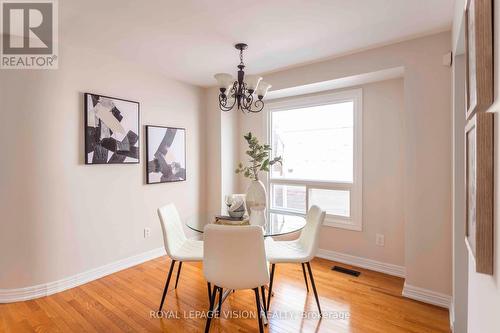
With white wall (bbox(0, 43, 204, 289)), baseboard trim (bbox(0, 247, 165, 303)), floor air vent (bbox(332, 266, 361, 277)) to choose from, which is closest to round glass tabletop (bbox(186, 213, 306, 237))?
floor air vent (bbox(332, 266, 361, 277))

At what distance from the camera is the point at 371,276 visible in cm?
301

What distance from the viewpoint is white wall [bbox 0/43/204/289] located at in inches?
96.6

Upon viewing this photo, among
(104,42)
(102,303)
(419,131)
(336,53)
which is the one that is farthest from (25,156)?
(419,131)

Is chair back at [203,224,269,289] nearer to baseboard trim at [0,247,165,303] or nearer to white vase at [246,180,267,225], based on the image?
white vase at [246,180,267,225]

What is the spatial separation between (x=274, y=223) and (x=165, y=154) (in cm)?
194

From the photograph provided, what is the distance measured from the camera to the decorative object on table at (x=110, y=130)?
2855mm

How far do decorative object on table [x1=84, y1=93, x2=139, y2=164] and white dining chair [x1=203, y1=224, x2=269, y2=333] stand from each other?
1.89 meters

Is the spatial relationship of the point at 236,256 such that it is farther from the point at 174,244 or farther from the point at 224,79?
the point at 224,79

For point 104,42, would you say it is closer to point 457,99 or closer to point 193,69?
point 193,69

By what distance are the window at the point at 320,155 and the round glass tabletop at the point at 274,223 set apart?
1109 mm

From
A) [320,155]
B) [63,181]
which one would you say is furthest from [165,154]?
[320,155]

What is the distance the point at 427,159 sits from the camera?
247cm

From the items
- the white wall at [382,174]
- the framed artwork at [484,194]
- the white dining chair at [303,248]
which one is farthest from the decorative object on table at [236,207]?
the framed artwork at [484,194]

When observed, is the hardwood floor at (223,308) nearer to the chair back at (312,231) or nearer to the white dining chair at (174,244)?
the white dining chair at (174,244)
